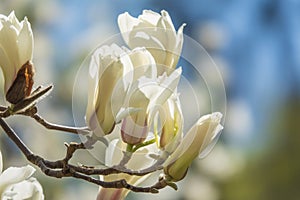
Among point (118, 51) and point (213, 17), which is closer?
point (118, 51)

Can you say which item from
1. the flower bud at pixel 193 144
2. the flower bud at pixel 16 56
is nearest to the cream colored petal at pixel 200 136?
the flower bud at pixel 193 144

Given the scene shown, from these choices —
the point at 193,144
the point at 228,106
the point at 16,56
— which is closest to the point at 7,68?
the point at 16,56

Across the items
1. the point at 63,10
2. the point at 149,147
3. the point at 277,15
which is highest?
the point at 149,147

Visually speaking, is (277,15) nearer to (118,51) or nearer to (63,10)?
(63,10)

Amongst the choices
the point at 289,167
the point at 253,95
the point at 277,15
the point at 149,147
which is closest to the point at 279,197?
the point at 289,167

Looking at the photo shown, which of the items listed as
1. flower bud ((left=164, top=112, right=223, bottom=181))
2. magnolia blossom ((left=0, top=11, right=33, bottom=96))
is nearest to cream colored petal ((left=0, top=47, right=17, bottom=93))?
magnolia blossom ((left=0, top=11, right=33, bottom=96))

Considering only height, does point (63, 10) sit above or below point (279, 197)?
above

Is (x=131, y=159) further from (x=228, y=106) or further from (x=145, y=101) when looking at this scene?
(x=228, y=106)

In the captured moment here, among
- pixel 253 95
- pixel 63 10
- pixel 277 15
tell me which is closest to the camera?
pixel 63 10
